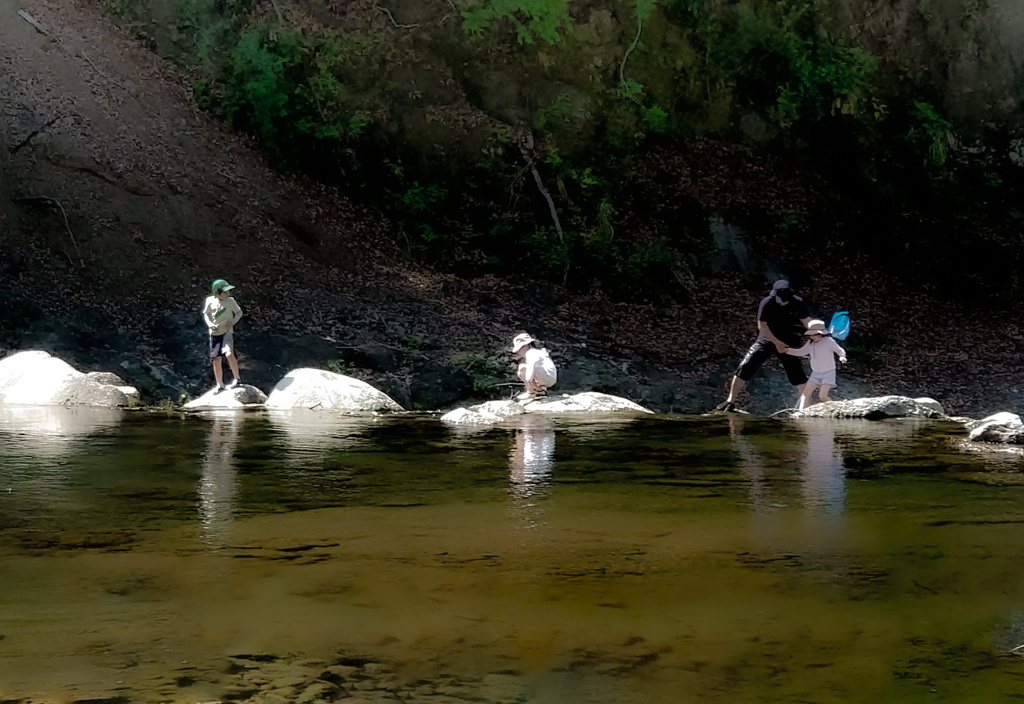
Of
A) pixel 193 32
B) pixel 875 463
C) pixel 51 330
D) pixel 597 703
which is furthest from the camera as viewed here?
pixel 193 32

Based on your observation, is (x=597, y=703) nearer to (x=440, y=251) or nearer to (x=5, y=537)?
(x=5, y=537)

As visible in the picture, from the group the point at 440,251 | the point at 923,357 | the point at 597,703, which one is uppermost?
the point at 440,251

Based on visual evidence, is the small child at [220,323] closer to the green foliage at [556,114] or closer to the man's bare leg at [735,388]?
the man's bare leg at [735,388]

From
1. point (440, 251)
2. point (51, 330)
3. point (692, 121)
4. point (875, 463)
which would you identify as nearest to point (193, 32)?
point (440, 251)

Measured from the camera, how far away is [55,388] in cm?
1377

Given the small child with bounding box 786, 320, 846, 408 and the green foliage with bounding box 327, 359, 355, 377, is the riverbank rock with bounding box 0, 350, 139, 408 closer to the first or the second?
the green foliage with bounding box 327, 359, 355, 377

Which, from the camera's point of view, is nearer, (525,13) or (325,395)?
(325,395)

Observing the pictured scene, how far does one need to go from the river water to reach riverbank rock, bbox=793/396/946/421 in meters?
2.97

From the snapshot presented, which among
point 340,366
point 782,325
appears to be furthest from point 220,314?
point 782,325

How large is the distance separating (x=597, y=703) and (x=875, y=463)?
20.0 ft

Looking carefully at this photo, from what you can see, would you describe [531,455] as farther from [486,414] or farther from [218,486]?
[486,414]

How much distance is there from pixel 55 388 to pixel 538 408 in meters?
5.95

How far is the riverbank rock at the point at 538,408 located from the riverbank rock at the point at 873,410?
6.58 feet

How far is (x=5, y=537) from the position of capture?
6.02 metres
